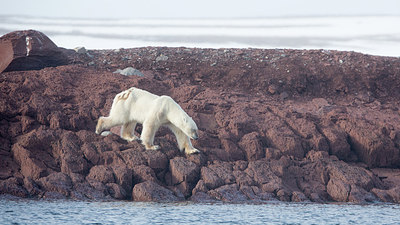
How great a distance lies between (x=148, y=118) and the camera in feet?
57.5

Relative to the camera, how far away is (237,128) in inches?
771

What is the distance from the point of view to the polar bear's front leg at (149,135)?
17.4m

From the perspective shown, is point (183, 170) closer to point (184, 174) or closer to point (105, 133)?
point (184, 174)

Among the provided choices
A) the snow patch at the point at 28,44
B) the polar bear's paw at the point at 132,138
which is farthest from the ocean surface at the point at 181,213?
the snow patch at the point at 28,44

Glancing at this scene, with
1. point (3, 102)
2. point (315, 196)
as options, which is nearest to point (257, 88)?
point (315, 196)

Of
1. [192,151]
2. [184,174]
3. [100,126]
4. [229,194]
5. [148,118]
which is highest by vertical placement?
[148,118]

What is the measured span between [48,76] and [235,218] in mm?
10853

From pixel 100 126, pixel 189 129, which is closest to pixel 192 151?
pixel 189 129

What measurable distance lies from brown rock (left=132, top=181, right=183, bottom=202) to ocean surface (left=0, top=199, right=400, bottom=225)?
48 centimetres

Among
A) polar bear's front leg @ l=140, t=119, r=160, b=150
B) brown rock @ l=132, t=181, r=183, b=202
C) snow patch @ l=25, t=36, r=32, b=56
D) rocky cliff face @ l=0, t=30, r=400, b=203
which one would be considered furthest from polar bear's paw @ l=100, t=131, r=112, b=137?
snow patch @ l=25, t=36, r=32, b=56

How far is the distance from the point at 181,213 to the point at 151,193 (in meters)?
1.87

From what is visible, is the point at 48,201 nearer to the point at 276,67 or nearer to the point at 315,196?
the point at 315,196

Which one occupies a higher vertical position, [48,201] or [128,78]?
[128,78]

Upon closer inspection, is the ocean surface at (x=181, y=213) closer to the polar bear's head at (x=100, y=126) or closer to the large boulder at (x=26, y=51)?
the polar bear's head at (x=100, y=126)
